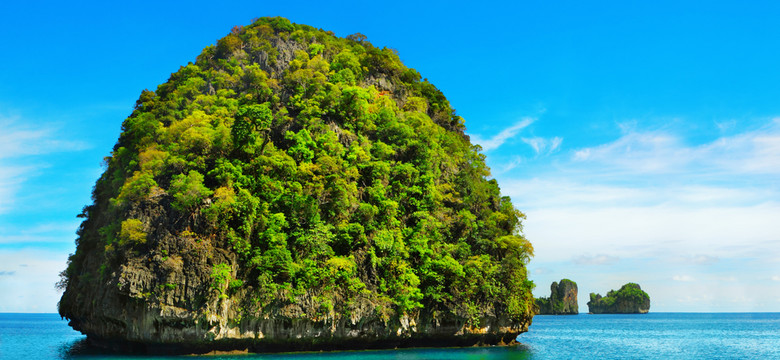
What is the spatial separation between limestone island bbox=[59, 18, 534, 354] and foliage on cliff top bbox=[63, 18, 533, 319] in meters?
0.12

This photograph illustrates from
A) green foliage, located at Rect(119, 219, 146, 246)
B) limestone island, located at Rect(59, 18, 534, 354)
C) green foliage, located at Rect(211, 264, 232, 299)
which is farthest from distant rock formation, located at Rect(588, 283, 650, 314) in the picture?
green foliage, located at Rect(119, 219, 146, 246)

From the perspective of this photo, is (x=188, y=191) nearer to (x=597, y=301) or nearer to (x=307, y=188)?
(x=307, y=188)

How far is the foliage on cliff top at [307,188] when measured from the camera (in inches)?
1163

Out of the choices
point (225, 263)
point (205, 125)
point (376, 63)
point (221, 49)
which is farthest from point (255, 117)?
point (376, 63)

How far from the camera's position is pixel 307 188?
32406 millimetres

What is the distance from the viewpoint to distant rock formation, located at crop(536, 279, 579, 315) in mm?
127062

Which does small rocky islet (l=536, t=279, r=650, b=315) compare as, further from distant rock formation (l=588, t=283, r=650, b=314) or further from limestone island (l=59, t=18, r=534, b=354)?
limestone island (l=59, t=18, r=534, b=354)

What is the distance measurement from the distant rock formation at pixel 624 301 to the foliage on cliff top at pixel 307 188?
112 metres

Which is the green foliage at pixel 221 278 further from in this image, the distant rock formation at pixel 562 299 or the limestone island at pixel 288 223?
the distant rock formation at pixel 562 299

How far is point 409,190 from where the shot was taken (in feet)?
121

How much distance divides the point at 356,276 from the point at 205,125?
1319 cm

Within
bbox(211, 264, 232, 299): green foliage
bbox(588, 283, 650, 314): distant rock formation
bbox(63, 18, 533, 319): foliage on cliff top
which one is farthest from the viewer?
bbox(588, 283, 650, 314): distant rock formation

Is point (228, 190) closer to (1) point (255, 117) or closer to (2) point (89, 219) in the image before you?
(1) point (255, 117)

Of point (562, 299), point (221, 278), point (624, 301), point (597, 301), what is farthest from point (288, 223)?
point (597, 301)
